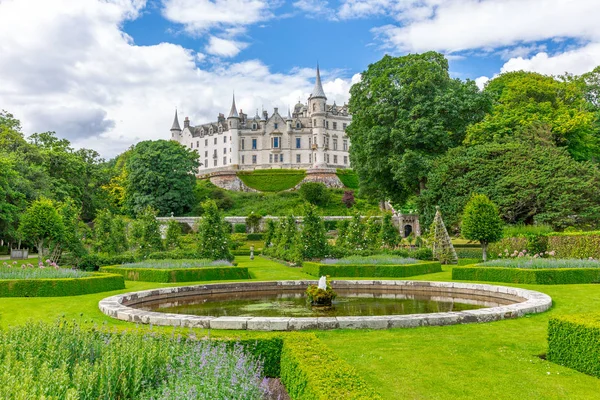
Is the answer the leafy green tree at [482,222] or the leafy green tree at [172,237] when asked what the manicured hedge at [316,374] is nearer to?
the leafy green tree at [482,222]

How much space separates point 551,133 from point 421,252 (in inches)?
595

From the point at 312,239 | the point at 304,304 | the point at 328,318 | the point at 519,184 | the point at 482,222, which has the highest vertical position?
the point at 519,184

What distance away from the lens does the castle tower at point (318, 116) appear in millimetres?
80062

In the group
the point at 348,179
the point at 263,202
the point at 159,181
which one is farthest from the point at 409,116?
the point at 348,179

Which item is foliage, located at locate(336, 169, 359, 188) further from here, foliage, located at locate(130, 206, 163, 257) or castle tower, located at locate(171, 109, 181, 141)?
foliage, located at locate(130, 206, 163, 257)

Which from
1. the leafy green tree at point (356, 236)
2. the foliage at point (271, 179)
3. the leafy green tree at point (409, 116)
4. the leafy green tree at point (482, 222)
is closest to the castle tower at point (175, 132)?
the foliage at point (271, 179)

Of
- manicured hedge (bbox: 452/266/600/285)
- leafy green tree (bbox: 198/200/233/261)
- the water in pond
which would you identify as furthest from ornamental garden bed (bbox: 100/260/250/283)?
manicured hedge (bbox: 452/266/600/285)

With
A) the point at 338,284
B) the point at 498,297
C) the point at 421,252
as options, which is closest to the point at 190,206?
the point at 421,252

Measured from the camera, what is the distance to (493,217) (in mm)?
21094

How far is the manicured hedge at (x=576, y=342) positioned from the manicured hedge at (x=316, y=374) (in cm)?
317

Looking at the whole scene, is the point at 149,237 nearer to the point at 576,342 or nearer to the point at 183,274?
the point at 183,274

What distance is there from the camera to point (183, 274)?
16422 millimetres

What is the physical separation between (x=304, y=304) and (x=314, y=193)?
4593 centimetres

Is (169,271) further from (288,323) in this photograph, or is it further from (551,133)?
(551,133)
